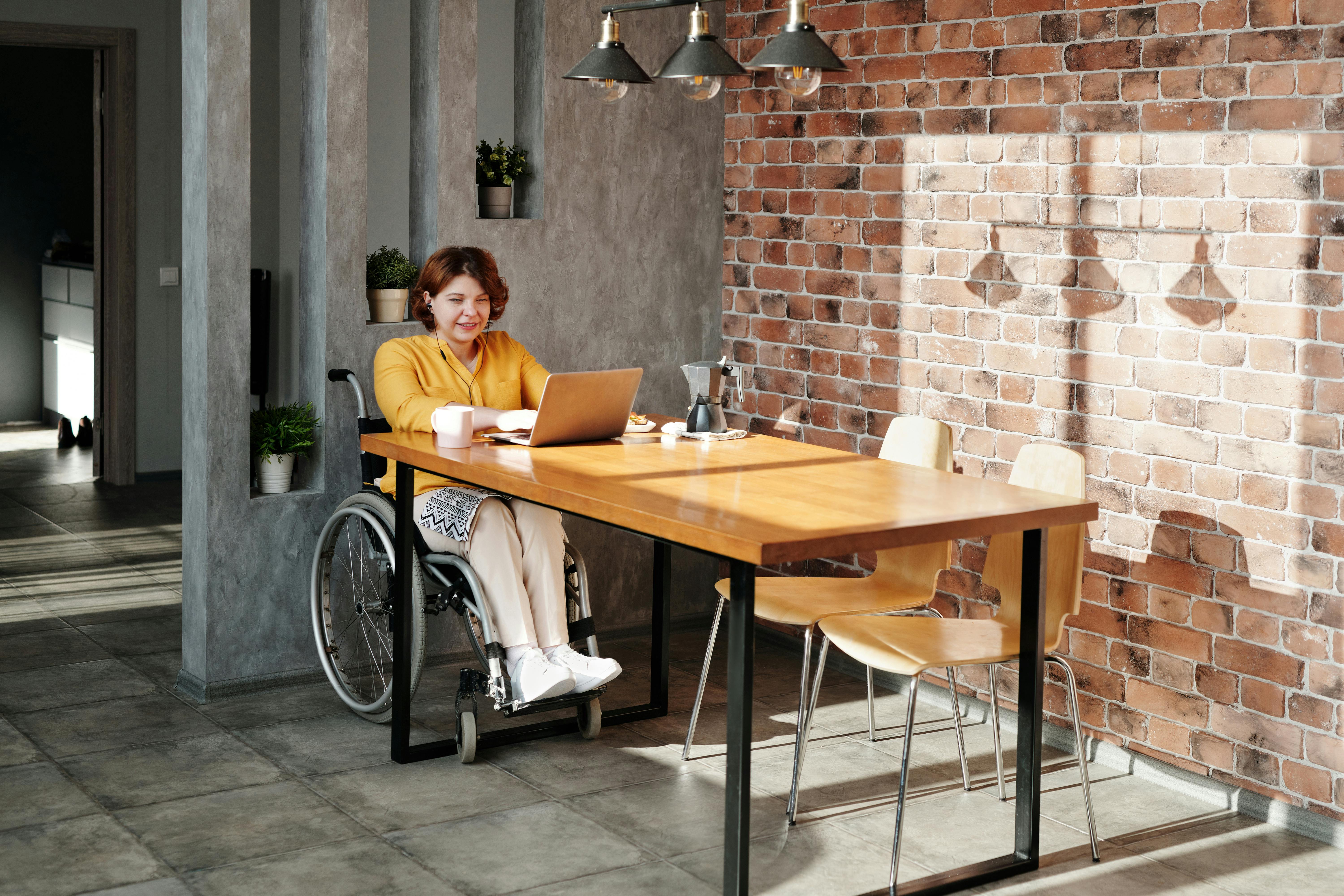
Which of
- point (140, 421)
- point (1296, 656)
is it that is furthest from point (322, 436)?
point (140, 421)

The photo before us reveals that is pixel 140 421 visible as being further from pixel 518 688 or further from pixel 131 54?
pixel 518 688

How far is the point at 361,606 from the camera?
4.13 metres

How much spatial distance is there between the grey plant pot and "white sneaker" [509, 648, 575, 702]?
63.6 inches

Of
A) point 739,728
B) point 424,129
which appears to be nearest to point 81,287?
point 424,129

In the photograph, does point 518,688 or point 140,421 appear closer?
point 518,688

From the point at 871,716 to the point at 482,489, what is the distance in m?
1.26

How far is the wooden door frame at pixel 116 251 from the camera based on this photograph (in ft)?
24.1

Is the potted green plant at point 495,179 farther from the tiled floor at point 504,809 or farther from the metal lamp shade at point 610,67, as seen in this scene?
the tiled floor at point 504,809

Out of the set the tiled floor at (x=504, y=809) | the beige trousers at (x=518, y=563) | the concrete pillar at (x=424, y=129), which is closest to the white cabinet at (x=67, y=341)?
the tiled floor at (x=504, y=809)

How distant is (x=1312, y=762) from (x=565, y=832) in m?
1.77

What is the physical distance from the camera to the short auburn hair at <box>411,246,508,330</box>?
4.09m

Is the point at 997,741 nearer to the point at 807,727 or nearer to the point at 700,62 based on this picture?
the point at 807,727

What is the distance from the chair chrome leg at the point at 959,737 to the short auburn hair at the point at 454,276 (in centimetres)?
164

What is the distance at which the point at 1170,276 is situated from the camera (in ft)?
12.0
